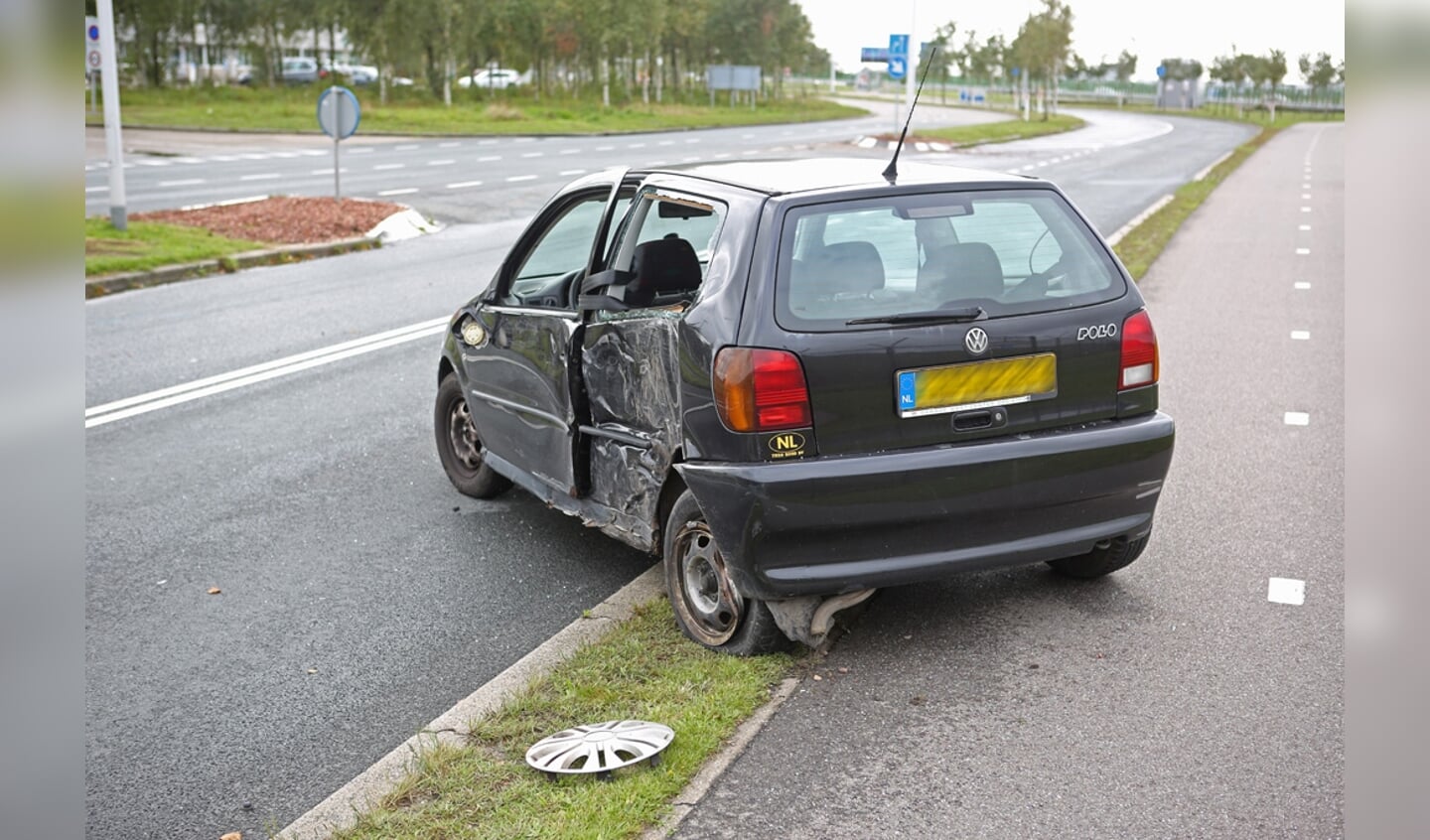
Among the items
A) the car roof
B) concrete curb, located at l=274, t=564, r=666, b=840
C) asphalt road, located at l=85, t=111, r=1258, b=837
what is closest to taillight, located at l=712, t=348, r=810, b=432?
the car roof

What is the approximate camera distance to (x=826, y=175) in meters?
5.23

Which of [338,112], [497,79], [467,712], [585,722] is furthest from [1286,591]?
[497,79]

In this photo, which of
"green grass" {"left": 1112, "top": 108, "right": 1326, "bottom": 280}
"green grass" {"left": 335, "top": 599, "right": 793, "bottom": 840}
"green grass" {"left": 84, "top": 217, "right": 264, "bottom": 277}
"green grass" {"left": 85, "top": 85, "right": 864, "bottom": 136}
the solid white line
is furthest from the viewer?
"green grass" {"left": 85, "top": 85, "right": 864, "bottom": 136}

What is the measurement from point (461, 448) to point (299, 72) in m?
69.7

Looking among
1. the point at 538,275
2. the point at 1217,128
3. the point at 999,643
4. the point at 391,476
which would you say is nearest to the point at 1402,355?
the point at 999,643

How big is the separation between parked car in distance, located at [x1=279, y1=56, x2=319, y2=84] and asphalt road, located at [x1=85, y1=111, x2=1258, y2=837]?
61512 millimetres

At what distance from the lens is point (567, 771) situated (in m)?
3.87

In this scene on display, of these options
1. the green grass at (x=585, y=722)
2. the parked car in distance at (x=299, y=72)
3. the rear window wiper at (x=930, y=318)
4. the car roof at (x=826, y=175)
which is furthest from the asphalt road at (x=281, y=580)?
the parked car in distance at (x=299, y=72)

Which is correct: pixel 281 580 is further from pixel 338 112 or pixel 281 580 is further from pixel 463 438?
pixel 338 112

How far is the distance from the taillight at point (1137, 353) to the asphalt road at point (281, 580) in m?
0.96

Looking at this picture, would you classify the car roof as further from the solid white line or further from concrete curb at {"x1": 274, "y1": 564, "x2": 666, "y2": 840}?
the solid white line

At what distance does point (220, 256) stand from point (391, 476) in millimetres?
10254

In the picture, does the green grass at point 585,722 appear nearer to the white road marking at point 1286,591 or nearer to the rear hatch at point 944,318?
the rear hatch at point 944,318

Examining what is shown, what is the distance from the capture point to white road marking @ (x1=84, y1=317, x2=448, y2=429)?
29.7ft
